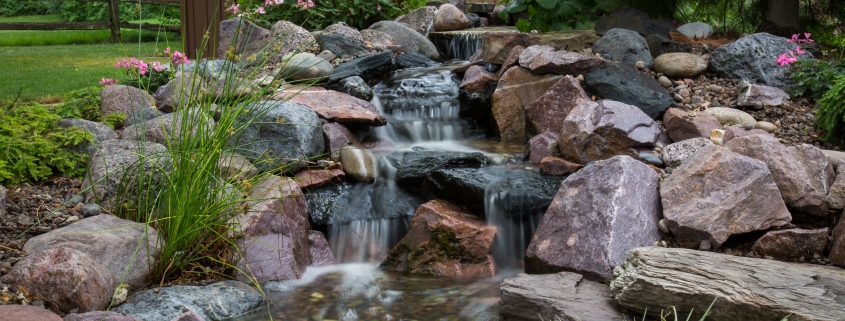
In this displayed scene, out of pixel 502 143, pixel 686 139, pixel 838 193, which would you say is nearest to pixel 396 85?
pixel 502 143

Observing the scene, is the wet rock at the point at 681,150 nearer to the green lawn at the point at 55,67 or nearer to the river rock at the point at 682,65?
the river rock at the point at 682,65

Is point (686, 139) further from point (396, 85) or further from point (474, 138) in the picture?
point (396, 85)

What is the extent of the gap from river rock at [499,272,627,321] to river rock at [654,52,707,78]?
11.3ft

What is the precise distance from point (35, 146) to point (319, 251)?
1.85 meters

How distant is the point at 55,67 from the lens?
9648 mm

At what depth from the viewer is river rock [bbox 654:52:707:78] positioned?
21.5 feet

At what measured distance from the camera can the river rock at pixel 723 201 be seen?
4.03 metres

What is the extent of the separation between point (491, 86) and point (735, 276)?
409 cm

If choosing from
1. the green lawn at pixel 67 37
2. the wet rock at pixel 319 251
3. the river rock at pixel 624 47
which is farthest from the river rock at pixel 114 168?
the green lawn at pixel 67 37

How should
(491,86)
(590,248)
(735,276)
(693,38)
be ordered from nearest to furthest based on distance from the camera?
(735,276)
(590,248)
(491,86)
(693,38)

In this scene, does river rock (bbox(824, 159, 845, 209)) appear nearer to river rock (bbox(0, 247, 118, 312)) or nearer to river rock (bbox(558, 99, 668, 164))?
river rock (bbox(558, 99, 668, 164))

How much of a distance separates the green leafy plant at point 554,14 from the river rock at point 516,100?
5.60 ft

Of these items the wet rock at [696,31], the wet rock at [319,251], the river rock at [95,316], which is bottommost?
the wet rock at [319,251]

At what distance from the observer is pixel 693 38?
784 cm
